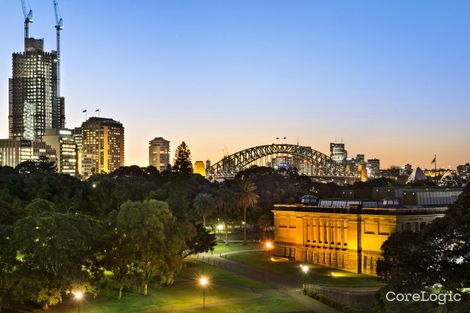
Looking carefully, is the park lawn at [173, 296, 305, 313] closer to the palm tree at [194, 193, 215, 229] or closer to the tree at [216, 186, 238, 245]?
the tree at [216, 186, 238, 245]

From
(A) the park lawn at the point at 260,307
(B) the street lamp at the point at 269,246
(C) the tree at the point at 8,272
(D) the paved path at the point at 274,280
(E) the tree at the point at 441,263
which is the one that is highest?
(E) the tree at the point at 441,263

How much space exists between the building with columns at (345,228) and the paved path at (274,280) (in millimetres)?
10128

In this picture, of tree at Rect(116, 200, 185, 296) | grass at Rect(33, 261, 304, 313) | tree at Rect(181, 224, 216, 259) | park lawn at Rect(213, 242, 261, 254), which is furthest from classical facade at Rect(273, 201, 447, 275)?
tree at Rect(116, 200, 185, 296)

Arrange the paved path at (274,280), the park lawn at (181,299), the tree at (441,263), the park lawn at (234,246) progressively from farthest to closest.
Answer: the park lawn at (234,246) → the paved path at (274,280) → the park lawn at (181,299) → the tree at (441,263)

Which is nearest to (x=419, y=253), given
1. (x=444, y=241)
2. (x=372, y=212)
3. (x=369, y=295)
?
(x=444, y=241)

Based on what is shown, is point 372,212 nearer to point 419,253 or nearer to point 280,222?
point 280,222

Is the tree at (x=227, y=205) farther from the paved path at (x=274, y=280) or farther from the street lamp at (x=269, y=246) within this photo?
the paved path at (x=274, y=280)

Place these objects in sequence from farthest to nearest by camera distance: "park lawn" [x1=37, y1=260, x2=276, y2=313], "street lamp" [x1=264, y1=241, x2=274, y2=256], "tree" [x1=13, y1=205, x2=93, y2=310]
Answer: "street lamp" [x1=264, y1=241, x2=274, y2=256], "park lawn" [x1=37, y1=260, x2=276, y2=313], "tree" [x1=13, y1=205, x2=93, y2=310]

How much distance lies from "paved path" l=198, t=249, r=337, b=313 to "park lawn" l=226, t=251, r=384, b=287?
1.82 metres

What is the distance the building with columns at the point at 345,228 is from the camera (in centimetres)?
8094

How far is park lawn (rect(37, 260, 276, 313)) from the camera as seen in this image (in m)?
58.6

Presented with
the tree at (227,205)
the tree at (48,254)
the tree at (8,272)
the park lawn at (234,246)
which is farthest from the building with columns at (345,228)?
the tree at (8,272)

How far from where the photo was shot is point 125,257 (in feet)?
206

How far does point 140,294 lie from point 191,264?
21.8 metres
